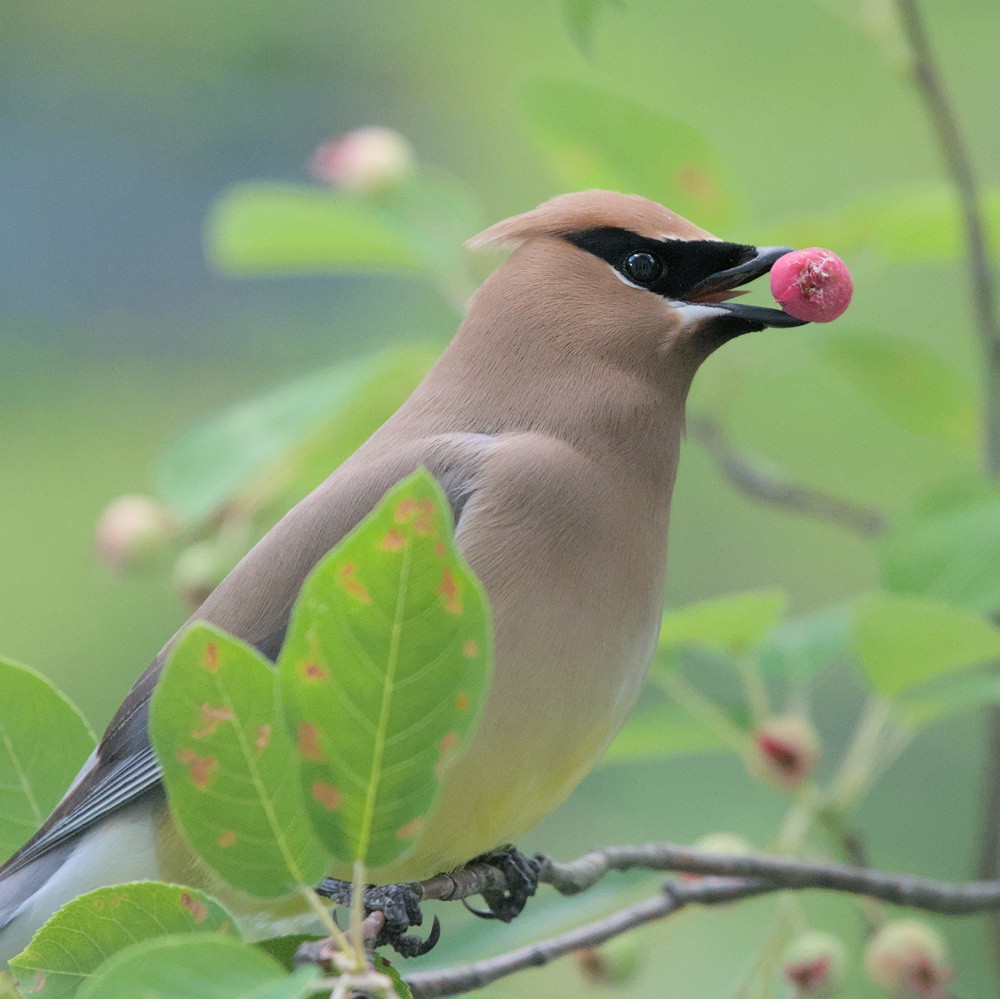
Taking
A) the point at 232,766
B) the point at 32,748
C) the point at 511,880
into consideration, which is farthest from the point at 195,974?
the point at 511,880

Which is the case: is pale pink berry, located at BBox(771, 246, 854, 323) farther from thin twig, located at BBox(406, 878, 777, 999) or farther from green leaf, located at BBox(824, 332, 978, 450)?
green leaf, located at BBox(824, 332, 978, 450)

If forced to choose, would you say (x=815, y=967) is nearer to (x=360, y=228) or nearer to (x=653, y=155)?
(x=653, y=155)

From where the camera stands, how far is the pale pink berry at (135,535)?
2.70 metres

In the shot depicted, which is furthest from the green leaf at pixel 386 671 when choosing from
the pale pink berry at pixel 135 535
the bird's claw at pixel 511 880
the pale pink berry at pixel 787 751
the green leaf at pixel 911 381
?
the green leaf at pixel 911 381

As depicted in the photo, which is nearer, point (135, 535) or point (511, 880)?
point (511, 880)

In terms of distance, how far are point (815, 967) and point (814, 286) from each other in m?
1.08

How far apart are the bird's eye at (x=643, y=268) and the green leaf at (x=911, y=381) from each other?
0.78 m

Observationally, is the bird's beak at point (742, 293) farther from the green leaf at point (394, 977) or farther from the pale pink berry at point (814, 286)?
the green leaf at point (394, 977)

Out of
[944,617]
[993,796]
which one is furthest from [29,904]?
[993,796]

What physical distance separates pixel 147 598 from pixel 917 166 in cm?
331

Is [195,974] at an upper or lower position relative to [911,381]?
lower

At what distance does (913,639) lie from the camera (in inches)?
91.3

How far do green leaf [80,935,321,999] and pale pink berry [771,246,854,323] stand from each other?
107cm

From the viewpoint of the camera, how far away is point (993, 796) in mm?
2705
